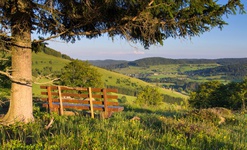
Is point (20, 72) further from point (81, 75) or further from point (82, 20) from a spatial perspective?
point (81, 75)

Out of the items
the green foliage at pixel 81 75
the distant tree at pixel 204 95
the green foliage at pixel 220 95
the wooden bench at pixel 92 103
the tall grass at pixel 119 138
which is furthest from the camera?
the distant tree at pixel 204 95

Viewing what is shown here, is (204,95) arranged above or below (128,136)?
below

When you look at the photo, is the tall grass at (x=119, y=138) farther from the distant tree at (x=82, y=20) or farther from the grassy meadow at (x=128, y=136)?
the distant tree at (x=82, y=20)

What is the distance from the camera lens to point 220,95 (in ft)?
182

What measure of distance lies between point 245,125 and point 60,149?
659 centimetres

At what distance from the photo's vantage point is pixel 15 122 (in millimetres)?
7801

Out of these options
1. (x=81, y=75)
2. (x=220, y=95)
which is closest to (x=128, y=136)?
(x=81, y=75)

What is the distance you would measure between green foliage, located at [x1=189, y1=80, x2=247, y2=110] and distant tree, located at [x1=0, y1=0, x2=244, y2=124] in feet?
150

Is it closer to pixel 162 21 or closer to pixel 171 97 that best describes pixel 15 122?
pixel 162 21

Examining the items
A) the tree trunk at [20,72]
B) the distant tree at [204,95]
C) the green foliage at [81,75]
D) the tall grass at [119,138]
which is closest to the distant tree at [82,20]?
the tree trunk at [20,72]

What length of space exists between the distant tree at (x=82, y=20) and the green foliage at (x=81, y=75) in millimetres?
35141

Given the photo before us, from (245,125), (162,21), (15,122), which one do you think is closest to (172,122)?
(245,125)

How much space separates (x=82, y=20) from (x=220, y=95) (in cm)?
5206

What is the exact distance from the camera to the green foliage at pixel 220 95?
167 feet
